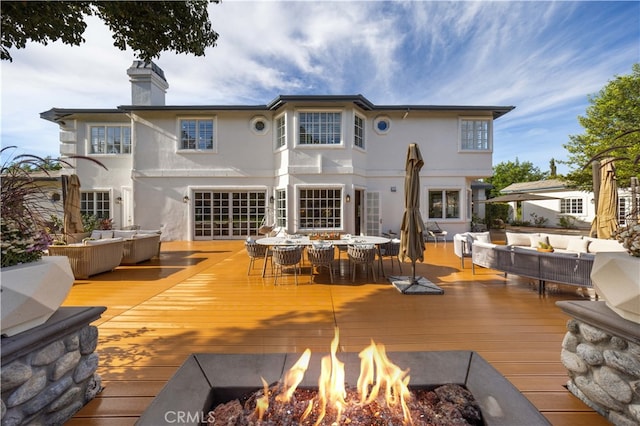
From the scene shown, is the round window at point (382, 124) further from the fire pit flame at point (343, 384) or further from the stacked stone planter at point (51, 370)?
the stacked stone planter at point (51, 370)

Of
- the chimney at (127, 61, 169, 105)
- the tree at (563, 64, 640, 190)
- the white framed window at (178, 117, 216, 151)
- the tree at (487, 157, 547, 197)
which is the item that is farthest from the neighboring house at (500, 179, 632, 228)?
the chimney at (127, 61, 169, 105)

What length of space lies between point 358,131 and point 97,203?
41.4 feet

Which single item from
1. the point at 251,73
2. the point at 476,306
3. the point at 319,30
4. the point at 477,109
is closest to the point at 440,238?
the point at 477,109

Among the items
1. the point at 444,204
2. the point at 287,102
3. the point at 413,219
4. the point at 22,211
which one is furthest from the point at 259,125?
the point at 22,211

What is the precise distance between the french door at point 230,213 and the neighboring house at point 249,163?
46mm

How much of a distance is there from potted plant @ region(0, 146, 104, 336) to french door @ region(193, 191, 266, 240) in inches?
391

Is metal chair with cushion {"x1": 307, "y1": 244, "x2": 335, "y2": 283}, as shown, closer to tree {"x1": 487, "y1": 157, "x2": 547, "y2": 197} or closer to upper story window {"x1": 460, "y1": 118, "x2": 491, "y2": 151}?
upper story window {"x1": 460, "y1": 118, "x2": 491, "y2": 151}

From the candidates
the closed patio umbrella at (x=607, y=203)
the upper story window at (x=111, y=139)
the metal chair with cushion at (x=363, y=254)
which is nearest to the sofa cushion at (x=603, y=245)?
the closed patio umbrella at (x=607, y=203)

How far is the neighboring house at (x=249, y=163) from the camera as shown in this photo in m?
11.2

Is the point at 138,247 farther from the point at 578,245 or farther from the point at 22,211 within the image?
the point at 578,245

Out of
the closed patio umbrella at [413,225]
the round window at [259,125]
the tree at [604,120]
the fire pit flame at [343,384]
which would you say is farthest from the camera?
the tree at [604,120]

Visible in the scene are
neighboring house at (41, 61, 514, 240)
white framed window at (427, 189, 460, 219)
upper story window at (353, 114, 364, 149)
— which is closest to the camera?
neighboring house at (41, 61, 514, 240)

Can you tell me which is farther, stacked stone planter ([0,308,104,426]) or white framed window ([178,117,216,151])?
white framed window ([178,117,216,151])

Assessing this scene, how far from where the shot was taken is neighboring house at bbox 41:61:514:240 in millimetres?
11203
